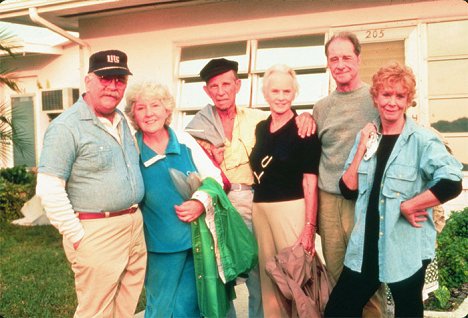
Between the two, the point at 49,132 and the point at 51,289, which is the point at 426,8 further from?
the point at 51,289

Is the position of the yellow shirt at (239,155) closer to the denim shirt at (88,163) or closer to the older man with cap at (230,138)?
the older man with cap at (230,138)

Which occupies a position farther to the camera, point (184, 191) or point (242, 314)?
point (242, 314)

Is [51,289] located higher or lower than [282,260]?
A: lower

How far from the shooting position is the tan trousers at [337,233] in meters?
3.37

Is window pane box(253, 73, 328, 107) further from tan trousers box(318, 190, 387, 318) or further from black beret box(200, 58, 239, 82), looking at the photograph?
tan trousers box(318, 190, 387, 318)

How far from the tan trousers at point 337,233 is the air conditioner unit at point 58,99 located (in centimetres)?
996

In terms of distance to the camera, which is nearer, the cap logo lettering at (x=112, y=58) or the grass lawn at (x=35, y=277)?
the cap logo lettering at (x=112, y=58)

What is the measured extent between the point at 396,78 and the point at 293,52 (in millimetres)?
4271

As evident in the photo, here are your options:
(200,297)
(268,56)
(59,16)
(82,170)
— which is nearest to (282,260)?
(200,297)

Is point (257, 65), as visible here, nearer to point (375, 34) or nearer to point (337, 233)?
point (375, 34)

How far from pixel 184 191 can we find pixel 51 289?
297 cm

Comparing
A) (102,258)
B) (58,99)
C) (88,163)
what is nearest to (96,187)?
(88,163)

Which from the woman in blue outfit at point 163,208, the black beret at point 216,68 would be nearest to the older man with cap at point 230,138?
the black beret at point 216,68

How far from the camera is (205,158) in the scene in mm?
3600
